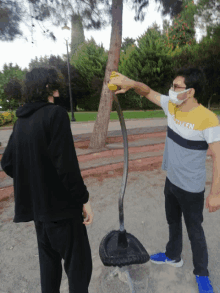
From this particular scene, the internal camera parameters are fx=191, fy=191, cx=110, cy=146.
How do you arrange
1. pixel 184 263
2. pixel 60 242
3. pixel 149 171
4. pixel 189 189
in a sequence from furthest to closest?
pixel 149 171 < pixel 184 263 < pixel 189 189 < pixel 60 242

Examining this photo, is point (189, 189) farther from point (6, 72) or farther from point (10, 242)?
point (6, 72)

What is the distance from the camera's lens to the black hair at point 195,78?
5.07 feet

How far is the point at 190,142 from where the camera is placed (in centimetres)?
158

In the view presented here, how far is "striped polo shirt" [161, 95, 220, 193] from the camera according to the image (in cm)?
147

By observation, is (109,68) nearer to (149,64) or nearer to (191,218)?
(191,218)

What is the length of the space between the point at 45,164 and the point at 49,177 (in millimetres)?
90

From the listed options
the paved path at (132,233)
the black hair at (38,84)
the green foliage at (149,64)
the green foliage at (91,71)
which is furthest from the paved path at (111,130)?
the green foliage at (91,71)

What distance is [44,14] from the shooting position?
5.56 meters

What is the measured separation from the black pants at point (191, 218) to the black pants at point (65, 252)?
3.03 feet

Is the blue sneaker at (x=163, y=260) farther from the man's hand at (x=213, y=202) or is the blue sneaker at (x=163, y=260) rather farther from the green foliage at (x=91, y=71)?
the green foliage at (x=91, y=71)

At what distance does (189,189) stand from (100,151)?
4349 mm

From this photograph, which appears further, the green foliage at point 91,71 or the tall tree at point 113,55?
the green foliage at point 91,71

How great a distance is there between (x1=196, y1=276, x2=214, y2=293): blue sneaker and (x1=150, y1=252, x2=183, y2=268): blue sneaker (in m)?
0.27

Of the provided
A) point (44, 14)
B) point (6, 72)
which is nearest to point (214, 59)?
point (44, 14)
